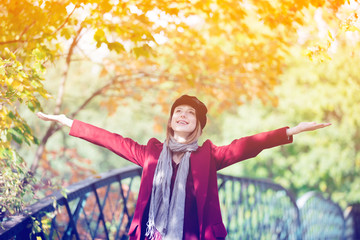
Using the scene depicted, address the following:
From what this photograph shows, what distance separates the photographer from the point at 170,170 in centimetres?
258

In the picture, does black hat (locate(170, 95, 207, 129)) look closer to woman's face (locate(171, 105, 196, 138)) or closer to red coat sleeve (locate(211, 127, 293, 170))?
woman's face (locate(171, 105, 196, 138))

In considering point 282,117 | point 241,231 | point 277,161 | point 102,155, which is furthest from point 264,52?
point 102,155

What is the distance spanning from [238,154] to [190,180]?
1.10 ft

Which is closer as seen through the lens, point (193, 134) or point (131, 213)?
point (193, 134)

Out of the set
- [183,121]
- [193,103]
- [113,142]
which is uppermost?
[193,103]

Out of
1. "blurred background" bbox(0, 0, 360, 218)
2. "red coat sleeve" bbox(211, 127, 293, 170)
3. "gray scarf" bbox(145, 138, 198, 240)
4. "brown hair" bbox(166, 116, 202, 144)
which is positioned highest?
"blurred background" bbox(0, 0, 360, 218)

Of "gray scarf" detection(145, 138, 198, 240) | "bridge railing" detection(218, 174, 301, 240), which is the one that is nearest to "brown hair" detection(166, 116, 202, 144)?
"gray scarf" detection(145, 138, 198, 240)

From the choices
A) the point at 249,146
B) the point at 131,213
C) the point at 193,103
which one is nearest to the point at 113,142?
the point at 193,103

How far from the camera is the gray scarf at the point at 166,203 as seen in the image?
2.46 m

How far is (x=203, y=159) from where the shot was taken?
8.65ft

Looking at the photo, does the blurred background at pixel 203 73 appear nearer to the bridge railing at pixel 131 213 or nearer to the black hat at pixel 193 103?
the bridge railing at pixel 131 213

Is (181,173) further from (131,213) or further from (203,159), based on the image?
(131,213)

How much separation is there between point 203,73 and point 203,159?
337 cm

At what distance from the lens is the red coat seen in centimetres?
253
